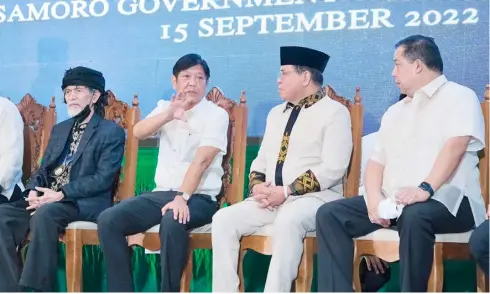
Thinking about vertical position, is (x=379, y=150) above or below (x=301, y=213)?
above

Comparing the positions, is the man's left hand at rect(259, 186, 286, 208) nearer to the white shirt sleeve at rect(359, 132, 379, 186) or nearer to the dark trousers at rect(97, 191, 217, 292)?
the dark trousers at rect(97, 191, 217, 292)

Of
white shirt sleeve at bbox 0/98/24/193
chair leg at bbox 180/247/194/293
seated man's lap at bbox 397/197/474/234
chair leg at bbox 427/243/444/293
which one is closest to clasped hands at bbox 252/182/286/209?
chair leg at bbox 180/247/194/293

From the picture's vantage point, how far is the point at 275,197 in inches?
133

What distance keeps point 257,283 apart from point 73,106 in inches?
52.7

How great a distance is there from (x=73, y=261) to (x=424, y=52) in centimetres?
188

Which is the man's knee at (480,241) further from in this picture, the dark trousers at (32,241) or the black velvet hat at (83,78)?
the black velvet hat at (83,78)

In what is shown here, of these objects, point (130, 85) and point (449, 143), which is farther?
point (130, 85)

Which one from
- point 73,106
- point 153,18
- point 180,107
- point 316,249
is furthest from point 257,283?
point 153,18

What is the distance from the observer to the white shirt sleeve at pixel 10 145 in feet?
12.6

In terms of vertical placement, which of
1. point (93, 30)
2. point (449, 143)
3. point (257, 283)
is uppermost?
point (93, 30)

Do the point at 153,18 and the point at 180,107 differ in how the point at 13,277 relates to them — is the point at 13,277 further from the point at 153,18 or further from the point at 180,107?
the point at 153,18

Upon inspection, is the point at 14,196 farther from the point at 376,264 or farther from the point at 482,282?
the point at 482,282

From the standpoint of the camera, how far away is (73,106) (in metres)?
3.93

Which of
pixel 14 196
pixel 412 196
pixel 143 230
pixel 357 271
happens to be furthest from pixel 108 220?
pixel 412 196
